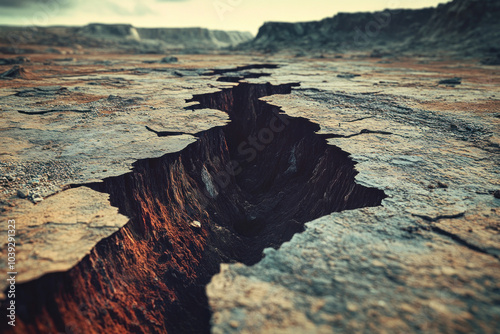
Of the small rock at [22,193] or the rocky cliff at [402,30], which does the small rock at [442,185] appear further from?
the rocky cliff at [402,30]

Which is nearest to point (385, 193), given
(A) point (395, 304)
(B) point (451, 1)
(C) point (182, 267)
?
(A) point (395, 304)

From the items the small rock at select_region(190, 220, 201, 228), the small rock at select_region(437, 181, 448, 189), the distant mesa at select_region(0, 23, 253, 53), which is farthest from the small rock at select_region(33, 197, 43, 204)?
the distant mesa at select_region(0, 23, 253, 53)

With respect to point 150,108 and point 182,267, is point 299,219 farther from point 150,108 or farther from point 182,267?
point 150,108

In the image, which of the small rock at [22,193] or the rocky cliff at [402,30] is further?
the rocky cliff at [402,30]

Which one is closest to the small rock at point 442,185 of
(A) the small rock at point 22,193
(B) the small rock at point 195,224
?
(B) the small rock at point 195,224

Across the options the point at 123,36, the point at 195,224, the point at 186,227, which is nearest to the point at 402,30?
the point at 195,224

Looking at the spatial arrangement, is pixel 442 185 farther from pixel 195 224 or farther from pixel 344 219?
pixel 195 224
